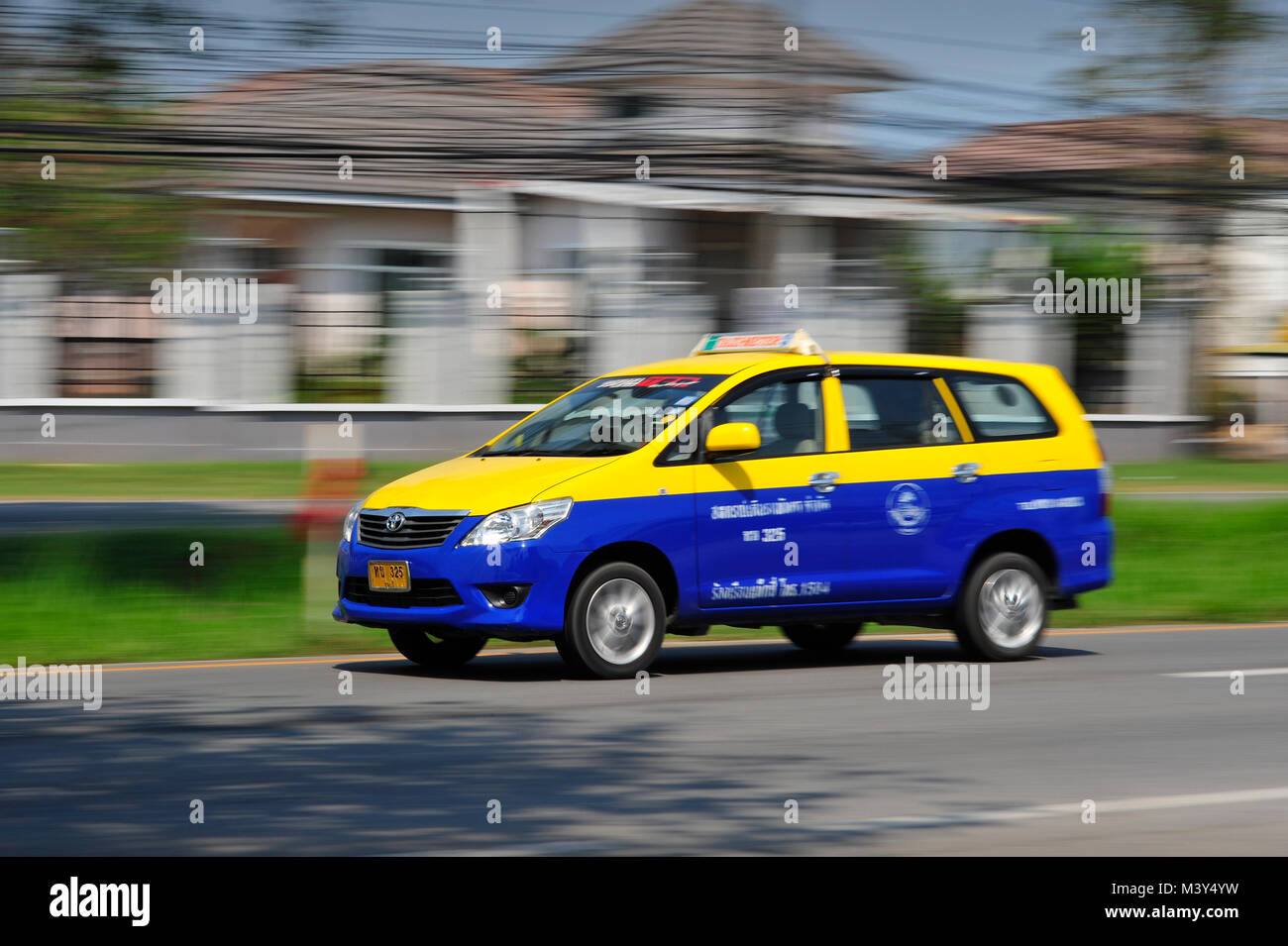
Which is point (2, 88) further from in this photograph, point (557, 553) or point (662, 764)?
point (662, 764)

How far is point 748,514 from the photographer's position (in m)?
10.1

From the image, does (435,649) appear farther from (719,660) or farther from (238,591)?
(238,591)

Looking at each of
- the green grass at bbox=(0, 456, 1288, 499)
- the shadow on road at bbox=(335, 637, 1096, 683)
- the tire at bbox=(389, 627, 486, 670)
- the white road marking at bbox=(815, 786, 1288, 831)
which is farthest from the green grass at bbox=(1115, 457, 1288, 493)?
the white road marking at bbox=(815, 786, 1288, 831)

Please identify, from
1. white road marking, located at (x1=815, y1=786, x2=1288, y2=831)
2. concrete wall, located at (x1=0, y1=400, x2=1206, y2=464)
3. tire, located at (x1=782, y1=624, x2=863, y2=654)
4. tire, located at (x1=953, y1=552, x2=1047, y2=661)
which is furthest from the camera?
concrete wall, located at (x1=0, y1=400, x2=1206, y2=464)

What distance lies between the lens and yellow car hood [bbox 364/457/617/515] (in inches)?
378

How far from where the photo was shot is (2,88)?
12711 mm

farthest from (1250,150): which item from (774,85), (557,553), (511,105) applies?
(557,553)

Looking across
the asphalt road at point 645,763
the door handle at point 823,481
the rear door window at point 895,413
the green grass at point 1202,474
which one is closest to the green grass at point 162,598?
the asphalt road at point 645,763

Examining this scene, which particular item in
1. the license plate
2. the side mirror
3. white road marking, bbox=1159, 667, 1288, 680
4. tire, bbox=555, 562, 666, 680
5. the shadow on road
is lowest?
white road marking, bbox=1159, 667, 1288, 680

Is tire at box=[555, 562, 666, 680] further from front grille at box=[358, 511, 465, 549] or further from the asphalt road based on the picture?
front grille at box=[358, 511, 465, 549]

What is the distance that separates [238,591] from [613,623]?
463cm

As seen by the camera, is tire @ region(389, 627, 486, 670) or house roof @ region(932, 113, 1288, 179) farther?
house roof @ region(932, 113, 1288, 179)

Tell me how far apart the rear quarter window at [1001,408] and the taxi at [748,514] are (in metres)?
0.01

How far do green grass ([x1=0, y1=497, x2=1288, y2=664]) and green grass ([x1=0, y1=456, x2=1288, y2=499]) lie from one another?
16.0 feet
